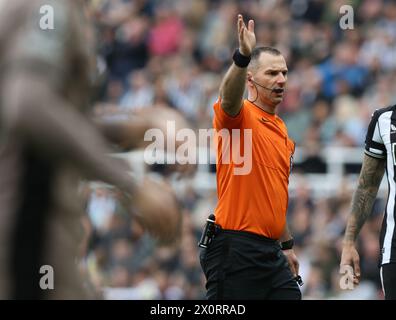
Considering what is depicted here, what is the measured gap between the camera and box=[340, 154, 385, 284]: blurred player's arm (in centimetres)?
662

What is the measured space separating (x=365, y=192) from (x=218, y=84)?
783 centimetres

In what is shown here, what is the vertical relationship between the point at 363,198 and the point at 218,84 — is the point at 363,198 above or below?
below

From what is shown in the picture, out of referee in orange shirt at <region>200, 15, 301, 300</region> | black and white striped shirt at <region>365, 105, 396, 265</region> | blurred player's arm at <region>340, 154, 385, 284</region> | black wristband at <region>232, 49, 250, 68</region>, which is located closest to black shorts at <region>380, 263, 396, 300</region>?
black and white striped shirt at <region>365, 105, 396, 265</region>

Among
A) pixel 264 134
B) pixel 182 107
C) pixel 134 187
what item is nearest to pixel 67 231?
pixel 134 187

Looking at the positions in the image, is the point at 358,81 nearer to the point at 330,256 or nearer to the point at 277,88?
the point at 330,256

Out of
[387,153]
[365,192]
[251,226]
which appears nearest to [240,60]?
[251,226]

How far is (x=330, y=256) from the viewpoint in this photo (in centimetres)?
1197

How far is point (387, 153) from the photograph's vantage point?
6.53m

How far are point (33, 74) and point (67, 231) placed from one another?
493mm

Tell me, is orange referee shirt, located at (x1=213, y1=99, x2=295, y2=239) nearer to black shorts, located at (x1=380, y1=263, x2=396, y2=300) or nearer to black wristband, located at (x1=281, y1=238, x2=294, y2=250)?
black wristband, located at (x1=281, y1=238, x2=294, y2=250)

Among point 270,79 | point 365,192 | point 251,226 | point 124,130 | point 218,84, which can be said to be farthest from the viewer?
point 218,84

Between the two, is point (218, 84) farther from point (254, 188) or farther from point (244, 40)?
point (244, 40)

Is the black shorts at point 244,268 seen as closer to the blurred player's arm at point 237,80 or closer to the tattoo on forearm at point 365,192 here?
the tattoo on forearm at point 365,192
